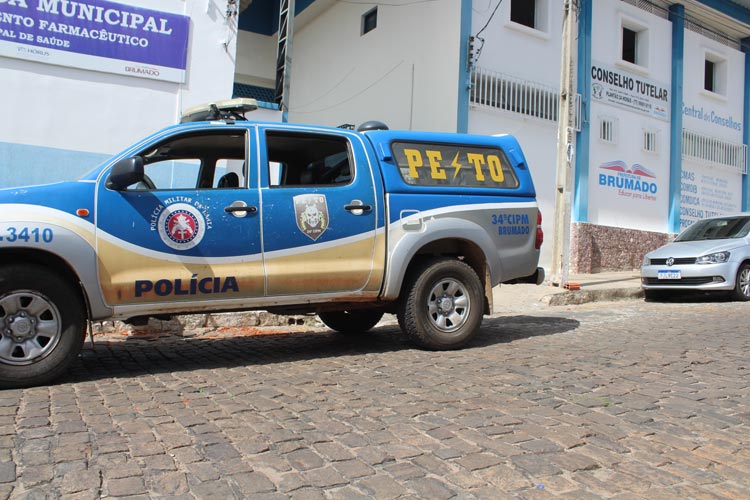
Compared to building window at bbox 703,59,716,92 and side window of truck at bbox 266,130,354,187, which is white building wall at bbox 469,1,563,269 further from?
side window of truck at bbox 266,130,354,187

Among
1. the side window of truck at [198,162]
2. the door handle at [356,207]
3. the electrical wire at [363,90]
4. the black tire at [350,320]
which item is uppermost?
the electrical wire at [363,90]

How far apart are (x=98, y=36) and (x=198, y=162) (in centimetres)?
453

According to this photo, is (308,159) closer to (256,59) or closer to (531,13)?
(531,13)

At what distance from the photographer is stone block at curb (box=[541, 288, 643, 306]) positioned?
9.95 meters

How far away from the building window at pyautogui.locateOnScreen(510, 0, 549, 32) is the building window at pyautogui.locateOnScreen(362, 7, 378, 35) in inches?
132

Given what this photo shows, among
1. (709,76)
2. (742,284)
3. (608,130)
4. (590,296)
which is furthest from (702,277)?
(709,76)

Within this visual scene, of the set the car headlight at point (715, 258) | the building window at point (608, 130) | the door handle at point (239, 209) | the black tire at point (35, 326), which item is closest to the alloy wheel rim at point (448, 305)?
the door handle at point (239, 209)

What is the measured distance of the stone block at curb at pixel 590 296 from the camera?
392 inches

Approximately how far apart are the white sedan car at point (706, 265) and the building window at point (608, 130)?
4642 mm

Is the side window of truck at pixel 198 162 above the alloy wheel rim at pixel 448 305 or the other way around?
above

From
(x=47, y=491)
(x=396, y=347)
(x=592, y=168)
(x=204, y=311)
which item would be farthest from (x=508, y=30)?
(x=47, y=491)

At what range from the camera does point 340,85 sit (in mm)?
16031

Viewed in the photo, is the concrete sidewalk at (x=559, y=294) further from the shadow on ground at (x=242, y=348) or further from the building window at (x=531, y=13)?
the building window at (x=531, y=13)

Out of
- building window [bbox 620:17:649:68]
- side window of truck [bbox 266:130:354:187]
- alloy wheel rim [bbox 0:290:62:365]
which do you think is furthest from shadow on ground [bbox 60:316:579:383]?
building window [bbox 620:17:649:68]
